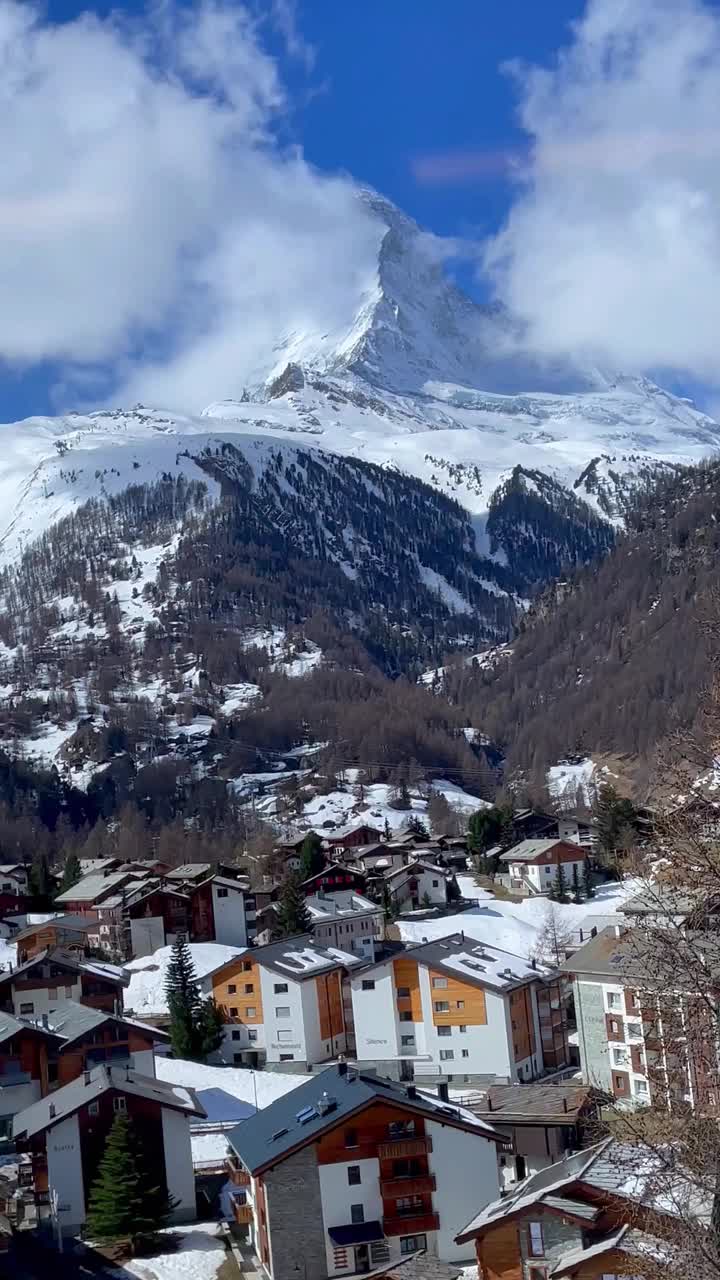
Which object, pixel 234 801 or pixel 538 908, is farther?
pixel 234 801

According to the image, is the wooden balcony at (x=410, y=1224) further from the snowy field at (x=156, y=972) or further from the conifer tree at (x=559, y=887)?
the conifer tree at (x=559, y=887)

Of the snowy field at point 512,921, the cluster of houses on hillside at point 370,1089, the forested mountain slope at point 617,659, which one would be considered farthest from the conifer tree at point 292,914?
the forested mountain slope at point 617,659

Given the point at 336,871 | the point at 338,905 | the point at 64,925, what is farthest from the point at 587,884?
the point at 64,925

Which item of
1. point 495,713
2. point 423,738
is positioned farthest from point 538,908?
point 495,713

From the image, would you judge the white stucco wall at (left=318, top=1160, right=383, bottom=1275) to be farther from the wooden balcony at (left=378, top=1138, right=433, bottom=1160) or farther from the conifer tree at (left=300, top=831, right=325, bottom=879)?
the conifer tree at (left=300, top=831, right=325, bottom=879)

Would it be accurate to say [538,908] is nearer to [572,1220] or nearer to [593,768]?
[572,1220]
